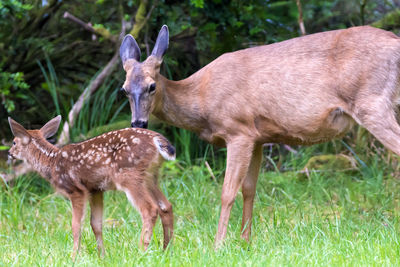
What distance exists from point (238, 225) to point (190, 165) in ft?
8.23

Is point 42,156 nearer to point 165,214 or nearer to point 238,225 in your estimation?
point 165,214

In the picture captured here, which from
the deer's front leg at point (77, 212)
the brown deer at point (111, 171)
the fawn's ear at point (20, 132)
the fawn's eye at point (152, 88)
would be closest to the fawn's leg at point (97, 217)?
the brown deer at point (111, 171)

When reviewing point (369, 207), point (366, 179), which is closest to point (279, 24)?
point (366, 179)

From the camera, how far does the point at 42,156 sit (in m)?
5.66

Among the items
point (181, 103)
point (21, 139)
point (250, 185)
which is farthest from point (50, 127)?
point (250, 185)

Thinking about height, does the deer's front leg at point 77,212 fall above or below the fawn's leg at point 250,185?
above

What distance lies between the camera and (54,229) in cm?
670

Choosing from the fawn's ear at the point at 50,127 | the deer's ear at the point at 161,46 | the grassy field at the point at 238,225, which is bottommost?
the grassy field at the point at 238,225

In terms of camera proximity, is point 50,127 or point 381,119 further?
point 50,127

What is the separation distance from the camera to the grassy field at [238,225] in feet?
15.0

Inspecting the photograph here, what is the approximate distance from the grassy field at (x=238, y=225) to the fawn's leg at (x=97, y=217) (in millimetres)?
111

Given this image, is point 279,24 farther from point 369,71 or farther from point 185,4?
point 369,71

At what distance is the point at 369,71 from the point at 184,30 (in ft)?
12.7

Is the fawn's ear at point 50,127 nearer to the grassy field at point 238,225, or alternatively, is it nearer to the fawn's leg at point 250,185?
the grassy field at point 238,225
